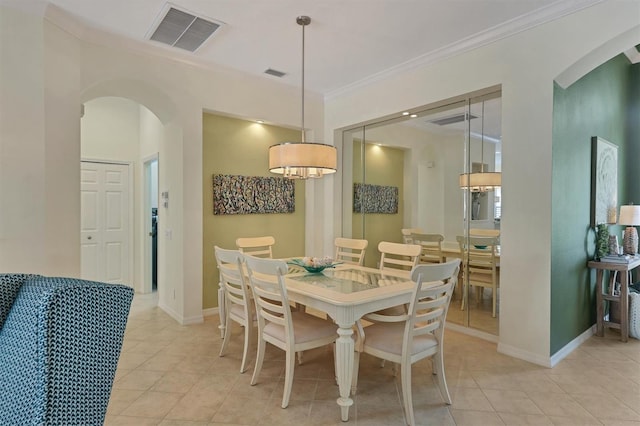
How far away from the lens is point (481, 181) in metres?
3.43

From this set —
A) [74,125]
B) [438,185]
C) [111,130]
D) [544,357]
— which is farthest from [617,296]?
[111,130]

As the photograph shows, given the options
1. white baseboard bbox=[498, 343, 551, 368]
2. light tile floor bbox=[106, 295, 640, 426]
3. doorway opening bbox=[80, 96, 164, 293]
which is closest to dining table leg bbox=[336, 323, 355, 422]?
light tile floor bbox=[106, 295, 640, 426]

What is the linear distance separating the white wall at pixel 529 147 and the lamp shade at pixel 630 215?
159 cm

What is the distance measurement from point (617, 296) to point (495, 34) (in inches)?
108

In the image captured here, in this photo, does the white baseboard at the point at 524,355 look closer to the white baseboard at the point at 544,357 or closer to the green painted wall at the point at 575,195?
the white baseboard at the point at 544,357

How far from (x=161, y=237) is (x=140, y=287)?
1.30m

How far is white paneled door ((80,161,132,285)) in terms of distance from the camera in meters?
4.78

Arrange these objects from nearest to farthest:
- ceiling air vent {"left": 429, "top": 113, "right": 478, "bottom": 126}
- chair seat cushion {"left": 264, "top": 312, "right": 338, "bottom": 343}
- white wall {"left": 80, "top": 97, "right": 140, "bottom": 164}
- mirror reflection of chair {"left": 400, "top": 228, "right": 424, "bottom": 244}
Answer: chair seat cushion {"left": 264, "top": 312, "right": 338, "bottom": 343}
ceiling air vent {"left": 429, "top": 113, "right": 478, "bottom": 126}
mirror reflection of chair {"left": 400, "top": 228, "right": 424, "bottom": 244}
white wall {"left": 80, "top": 97, "right": 140, "bottom": 164}

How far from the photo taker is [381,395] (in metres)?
2.38

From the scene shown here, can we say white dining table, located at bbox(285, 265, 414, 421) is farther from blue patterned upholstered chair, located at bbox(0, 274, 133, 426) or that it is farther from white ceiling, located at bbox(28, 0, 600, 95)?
white ceiling, located at bbox(28, 0, 600, 95)

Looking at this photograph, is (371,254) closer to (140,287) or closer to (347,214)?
(347,214)

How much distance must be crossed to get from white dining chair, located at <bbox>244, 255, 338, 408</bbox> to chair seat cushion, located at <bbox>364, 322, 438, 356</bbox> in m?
0.26

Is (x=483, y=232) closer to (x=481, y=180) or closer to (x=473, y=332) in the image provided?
(x=481, y=180)

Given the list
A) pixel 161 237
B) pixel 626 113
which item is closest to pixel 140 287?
pixel 161 237
